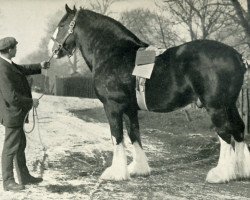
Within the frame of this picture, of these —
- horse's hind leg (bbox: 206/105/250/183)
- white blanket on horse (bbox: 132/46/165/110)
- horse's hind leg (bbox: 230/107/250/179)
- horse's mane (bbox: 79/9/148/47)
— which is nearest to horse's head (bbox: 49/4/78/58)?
horse's mane (bbox: 79/9/148/47)

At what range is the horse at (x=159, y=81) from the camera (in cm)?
520

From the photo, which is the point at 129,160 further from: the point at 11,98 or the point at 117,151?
the point at 11,98

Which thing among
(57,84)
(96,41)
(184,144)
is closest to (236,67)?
(96,41)

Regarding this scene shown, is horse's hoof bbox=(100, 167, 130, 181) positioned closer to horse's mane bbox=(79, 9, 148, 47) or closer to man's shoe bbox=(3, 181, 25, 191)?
man's shoe bbox=(3, 181, 25, 191)

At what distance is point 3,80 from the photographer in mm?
4855

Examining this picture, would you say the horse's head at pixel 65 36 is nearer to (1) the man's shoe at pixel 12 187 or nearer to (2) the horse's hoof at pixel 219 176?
(1) the man's shoe at pixel 12 187

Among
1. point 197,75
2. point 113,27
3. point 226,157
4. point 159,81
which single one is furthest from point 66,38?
point 226,157

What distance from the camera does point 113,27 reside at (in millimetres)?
6023

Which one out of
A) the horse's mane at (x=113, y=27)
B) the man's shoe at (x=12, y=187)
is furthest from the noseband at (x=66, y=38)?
the man's shoe at (x=12, y=187)

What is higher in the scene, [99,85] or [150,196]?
[99,85]

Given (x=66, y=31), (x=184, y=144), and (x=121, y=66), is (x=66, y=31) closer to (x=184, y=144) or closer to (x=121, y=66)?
(x=121, y=66)

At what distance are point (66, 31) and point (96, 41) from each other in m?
0.55

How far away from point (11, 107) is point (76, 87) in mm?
19257

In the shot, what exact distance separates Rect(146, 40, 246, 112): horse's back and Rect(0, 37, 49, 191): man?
5.78ft
